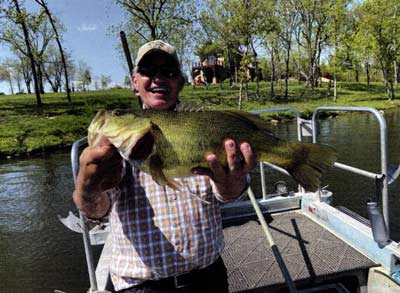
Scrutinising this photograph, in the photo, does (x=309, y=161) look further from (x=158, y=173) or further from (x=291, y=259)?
(x=291, y=259)

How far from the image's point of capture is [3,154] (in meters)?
21.3

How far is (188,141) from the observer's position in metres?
2.05

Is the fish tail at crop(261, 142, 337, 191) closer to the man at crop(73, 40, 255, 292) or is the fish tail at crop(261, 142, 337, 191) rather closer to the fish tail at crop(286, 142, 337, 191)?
the fish tail at crop(286, 142, 337, 191)

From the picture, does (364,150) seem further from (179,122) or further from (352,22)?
(352,22)

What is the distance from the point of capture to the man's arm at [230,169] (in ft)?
6.83

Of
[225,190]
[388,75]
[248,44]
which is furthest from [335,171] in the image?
[388,75]

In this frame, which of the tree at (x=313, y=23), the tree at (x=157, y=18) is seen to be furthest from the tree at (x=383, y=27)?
the tree at (x=157, y=18)

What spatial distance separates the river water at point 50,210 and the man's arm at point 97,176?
5.94m

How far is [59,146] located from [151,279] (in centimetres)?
2292

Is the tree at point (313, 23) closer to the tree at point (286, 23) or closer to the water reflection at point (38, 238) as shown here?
the tree at point (286, 23)

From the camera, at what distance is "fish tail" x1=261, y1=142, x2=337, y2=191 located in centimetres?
224

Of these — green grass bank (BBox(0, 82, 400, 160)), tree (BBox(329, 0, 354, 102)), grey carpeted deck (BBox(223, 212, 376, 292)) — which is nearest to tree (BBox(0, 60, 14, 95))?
green grass bank (BBox(0, 82, 400, 160))

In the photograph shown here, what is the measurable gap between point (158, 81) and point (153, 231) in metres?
1.02

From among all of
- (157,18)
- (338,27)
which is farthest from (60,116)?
(338,27)
